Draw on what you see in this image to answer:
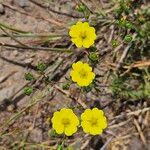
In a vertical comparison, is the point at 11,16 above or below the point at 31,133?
above

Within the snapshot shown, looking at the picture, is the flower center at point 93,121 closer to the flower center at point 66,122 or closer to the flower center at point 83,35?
A: the flower center at point 66,122

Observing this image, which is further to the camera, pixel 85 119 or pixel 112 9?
pixel 112 9

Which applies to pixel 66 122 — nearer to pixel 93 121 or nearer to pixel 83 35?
pixel 93 121

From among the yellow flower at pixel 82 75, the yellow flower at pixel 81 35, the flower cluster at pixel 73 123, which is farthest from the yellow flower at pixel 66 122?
the yellow flower at pixel 81 35

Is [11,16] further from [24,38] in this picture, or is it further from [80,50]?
[80,50]

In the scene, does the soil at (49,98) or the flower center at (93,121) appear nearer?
the flower center at (93,121)

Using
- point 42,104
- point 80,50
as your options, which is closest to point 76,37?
point 80,50

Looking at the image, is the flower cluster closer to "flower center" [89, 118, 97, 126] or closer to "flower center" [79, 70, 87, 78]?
"flower center" [89, 118, 97, 126]
